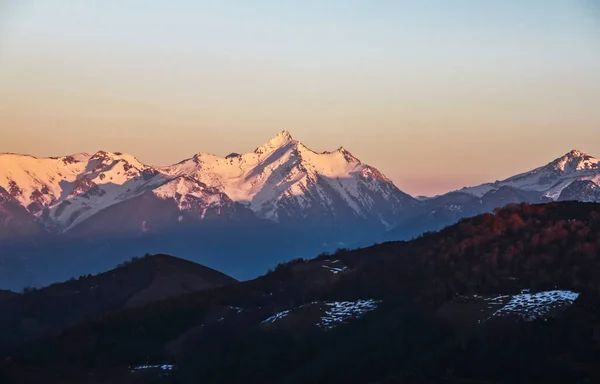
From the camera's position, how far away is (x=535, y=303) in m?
184

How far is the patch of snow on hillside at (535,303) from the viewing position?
17862 cm

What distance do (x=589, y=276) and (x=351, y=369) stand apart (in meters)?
42.1

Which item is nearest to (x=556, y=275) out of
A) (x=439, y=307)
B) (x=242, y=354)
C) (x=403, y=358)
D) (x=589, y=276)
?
(x=589, y=276)

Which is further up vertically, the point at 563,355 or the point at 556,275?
the point at 556,275

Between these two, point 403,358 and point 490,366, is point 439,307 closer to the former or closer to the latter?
point 403,358

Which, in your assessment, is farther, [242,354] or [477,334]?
[242,354]

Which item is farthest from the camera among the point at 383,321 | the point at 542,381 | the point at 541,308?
the point at 383,321

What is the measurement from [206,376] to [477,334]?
43112mm

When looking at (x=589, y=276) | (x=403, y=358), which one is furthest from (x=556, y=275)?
(x=403, y=358)

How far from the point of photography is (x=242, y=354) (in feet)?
643

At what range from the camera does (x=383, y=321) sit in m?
194

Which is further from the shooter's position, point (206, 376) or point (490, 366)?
point (206, 376)

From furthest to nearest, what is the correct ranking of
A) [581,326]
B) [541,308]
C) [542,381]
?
[541,308] → [581,326] → [542,381]

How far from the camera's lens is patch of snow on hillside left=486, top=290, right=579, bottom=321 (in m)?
179
